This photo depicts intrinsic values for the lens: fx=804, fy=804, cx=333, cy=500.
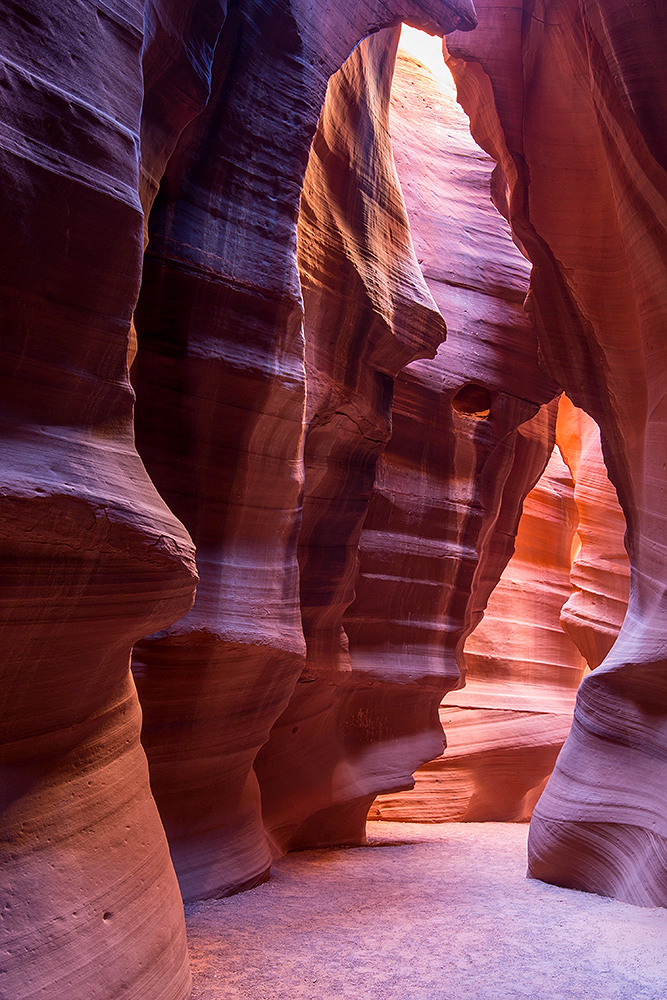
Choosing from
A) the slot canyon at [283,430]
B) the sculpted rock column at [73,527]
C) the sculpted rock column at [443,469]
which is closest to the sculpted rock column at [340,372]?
the slot canyon at [283,430]

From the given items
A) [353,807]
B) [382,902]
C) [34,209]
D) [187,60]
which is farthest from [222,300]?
[353,807]

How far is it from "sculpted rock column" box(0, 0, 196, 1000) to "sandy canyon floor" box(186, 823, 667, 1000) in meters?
0.77

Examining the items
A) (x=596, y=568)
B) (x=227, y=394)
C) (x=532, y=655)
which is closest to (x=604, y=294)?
(x=227, y=394)

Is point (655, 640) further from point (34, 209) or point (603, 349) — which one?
point (34, 209)

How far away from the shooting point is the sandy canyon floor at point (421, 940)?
344 cm

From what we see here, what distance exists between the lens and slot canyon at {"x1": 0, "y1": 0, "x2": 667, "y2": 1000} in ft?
8.79

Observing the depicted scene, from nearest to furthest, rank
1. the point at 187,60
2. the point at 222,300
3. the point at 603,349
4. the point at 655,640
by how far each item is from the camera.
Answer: the point at 187,60, the point at 222,300, the point at 655,640, the point at 603,349

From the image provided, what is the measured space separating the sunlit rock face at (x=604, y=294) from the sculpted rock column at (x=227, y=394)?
6.77 feet

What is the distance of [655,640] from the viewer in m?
5.24

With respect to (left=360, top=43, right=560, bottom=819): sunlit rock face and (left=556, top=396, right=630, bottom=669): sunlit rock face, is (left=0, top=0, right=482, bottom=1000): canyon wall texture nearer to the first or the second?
(left=360, top=43, right=560, bottom=819): sunlit rock face

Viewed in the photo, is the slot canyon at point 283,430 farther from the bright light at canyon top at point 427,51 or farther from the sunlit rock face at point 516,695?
the bright light at canyon top at point 427,51

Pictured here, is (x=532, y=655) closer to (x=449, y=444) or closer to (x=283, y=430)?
(x=449, y=444)

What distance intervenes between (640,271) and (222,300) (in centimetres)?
311

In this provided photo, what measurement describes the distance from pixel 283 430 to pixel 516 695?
7.87 m
